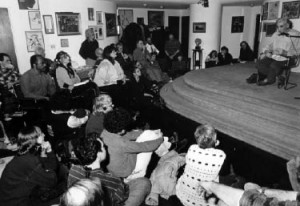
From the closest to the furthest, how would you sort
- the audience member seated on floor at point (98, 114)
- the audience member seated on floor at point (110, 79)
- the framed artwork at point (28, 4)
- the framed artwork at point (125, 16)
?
the audience member seated on floor at point (98, 114), the audience member seated on floor at point (110, 79), the framed artwork at point (28, 4), the framed artwork at point (125, 16)

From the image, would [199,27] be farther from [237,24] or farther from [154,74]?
[154,74]

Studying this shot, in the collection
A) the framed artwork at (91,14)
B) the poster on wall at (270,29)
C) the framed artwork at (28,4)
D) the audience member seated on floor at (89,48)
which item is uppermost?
the framed artwork at (28,4)

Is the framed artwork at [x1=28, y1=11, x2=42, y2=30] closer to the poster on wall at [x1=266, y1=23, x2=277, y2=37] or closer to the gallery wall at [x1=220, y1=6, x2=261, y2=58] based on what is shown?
the poster on wall at [x1=266, y1=23, x2=277, y2=37]

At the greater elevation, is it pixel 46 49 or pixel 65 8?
pixel 65 8

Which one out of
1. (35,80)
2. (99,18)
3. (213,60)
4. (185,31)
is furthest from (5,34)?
(185,31)

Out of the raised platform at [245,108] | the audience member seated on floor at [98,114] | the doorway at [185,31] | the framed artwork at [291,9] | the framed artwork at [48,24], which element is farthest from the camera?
the doorway at [185,31]

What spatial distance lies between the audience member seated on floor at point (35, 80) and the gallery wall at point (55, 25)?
217 centimetres

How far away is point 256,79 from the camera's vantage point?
524cm

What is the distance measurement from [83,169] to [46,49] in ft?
20.1

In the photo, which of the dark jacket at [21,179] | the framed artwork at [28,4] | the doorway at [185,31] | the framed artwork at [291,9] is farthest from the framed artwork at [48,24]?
the doorway at [185,31]

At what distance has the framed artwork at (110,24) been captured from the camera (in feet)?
29.5

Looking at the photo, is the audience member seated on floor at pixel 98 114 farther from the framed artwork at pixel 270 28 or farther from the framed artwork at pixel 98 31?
the framed artwork at pixel 270 28

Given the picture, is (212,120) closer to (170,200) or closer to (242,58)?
(170,200)

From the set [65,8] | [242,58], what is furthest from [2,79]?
[242,58]
